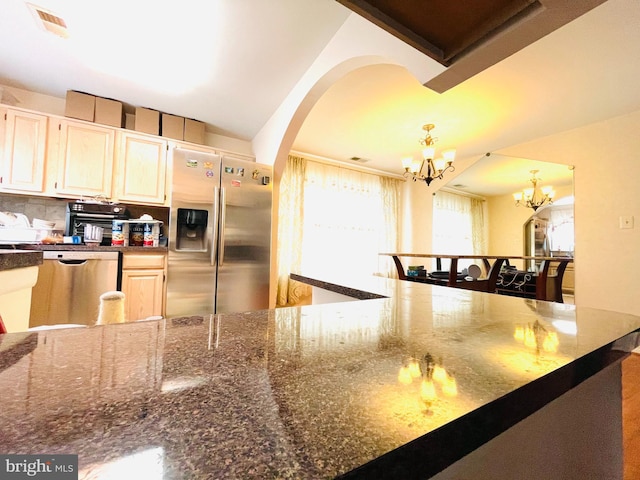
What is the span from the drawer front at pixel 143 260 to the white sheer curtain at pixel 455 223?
4.29m

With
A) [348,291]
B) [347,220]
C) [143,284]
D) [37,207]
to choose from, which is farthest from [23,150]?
[347,220]

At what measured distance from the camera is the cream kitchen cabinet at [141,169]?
261 cm

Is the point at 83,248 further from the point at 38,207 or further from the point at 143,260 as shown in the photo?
the point at 38,207

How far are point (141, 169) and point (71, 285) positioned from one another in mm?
1270

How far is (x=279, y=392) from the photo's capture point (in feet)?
0.95

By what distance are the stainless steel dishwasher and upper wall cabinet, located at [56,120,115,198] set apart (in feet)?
2.50

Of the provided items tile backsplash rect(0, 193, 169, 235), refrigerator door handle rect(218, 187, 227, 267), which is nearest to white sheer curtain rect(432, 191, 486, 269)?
refrigerator door handle rect(218, 187, 227, 267)

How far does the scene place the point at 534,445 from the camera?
1.60 feet

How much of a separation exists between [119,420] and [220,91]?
9.28ft

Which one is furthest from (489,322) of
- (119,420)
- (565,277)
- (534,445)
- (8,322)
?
(565,277)

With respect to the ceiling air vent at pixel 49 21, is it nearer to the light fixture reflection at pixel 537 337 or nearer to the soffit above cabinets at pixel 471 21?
the soffit above cabinets at pixel 471 21

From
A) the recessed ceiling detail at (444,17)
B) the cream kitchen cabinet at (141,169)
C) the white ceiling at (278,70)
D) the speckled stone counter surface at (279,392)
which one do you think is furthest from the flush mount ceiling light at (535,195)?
the cream kitchen cabinet at (141,169)

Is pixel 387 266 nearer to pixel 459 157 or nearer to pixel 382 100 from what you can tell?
pixel 459 157

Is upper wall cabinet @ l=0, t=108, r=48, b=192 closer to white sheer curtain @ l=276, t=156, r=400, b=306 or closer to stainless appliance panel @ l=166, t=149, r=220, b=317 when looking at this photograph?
stainless appliance panel @ l=166, t=149, r=220, b=317
